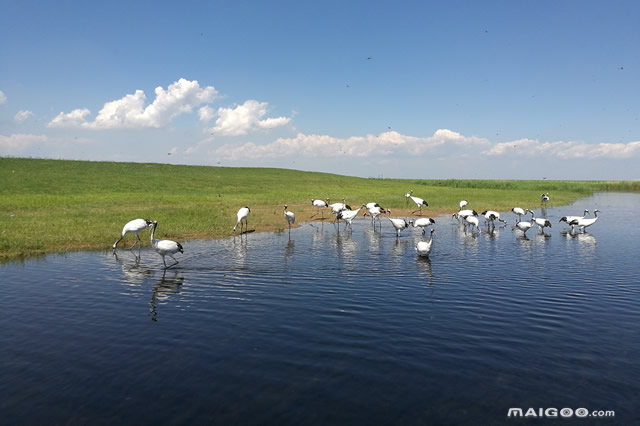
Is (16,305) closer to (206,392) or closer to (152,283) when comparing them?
(152,283)

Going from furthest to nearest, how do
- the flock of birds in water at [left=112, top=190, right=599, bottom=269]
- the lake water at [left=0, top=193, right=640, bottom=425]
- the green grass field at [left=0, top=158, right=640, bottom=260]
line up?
the green grass field at [left=0, top=158, right=640, bottom=260] → the flock of birds in water at [left=112, top=190, right=599, bottom=269] → the lake water at [left=0, top=193, right=640, bottom=425]

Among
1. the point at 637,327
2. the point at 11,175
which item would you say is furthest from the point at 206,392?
the point at 11,175

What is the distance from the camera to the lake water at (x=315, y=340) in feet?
26.0

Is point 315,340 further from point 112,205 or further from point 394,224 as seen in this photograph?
point 112,205

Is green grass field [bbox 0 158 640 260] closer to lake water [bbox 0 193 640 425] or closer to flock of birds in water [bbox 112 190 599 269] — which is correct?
flock of birds in water [bbox 112 190 599 269]

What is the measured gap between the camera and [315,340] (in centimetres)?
1071

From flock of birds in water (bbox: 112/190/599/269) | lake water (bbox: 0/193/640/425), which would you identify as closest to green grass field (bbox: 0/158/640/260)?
flock of birds in water (bbox: 112/190/599/269)

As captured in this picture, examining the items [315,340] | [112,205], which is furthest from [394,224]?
[112,205]

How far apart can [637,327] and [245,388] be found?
10303 millimetres

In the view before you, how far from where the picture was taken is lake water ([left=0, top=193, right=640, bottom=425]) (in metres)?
7.91

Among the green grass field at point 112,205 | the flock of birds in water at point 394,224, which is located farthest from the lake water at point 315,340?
the green grass field at point 112,205

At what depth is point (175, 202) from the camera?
155 feet

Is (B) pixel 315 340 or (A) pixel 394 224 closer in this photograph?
(B) pixel 315 340

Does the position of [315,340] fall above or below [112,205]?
below
